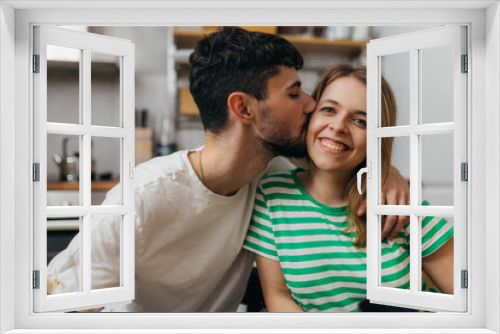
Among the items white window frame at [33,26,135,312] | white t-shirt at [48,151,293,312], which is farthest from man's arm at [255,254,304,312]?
white window frame at [33,26,135,312]

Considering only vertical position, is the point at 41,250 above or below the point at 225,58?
below

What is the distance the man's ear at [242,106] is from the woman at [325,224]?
275 mm

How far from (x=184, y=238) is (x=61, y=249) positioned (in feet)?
1.96

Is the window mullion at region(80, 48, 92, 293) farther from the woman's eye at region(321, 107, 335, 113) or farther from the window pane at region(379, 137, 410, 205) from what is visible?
the window pane at region(379, 137, 410, 205)

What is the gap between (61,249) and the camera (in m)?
2.09

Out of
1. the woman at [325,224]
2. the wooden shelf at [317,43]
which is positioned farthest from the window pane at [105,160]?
the woman at [325,224]

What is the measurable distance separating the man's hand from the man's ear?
0.65m

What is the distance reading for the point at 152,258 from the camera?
2.01 metres

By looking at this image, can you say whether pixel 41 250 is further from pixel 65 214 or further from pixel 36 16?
pixel 36 16

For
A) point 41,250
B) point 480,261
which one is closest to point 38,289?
point 41,250

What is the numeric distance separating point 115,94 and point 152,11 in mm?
1492

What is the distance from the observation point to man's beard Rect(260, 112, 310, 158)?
6.50 ft

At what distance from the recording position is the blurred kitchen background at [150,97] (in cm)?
238

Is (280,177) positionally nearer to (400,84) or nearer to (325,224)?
(325,224)
